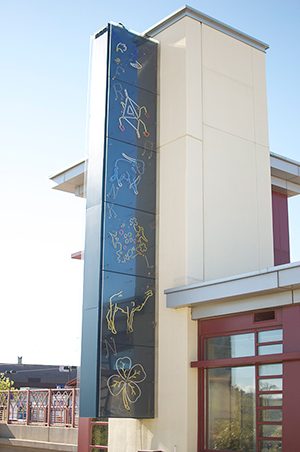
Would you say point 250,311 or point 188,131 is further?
point 188,131

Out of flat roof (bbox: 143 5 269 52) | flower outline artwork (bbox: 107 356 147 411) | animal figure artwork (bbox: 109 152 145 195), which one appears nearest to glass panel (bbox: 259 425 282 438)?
flower outline artwork (bbox: 107 356 147 411)

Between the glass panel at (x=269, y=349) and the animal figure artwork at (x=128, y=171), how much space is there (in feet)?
13.8

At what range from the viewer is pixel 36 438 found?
16203 mm

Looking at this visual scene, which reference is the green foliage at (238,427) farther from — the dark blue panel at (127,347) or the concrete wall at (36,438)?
the concrete wall at (36,438)

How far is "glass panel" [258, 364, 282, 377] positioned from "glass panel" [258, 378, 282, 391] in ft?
0.33

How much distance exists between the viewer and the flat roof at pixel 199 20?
499 inches

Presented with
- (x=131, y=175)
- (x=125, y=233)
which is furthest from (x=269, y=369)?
(x=131, y=175)

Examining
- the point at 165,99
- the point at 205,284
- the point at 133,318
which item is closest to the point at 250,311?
the point at 205,284

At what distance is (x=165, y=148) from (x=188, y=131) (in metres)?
0.69

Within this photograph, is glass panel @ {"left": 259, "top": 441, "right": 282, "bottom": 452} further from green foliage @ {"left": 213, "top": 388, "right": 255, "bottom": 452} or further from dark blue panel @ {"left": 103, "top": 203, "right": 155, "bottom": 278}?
dark blue panel @ {"left": 103, "top": 203, "right": 155, "bottom": 278}

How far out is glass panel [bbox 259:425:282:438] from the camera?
8961 millimetres

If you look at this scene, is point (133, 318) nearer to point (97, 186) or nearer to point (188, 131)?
point (97, 186)

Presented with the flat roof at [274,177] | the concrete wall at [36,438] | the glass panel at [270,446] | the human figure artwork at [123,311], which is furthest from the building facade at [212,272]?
the concrete wall at [36,438]

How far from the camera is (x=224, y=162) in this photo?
12.4 m
